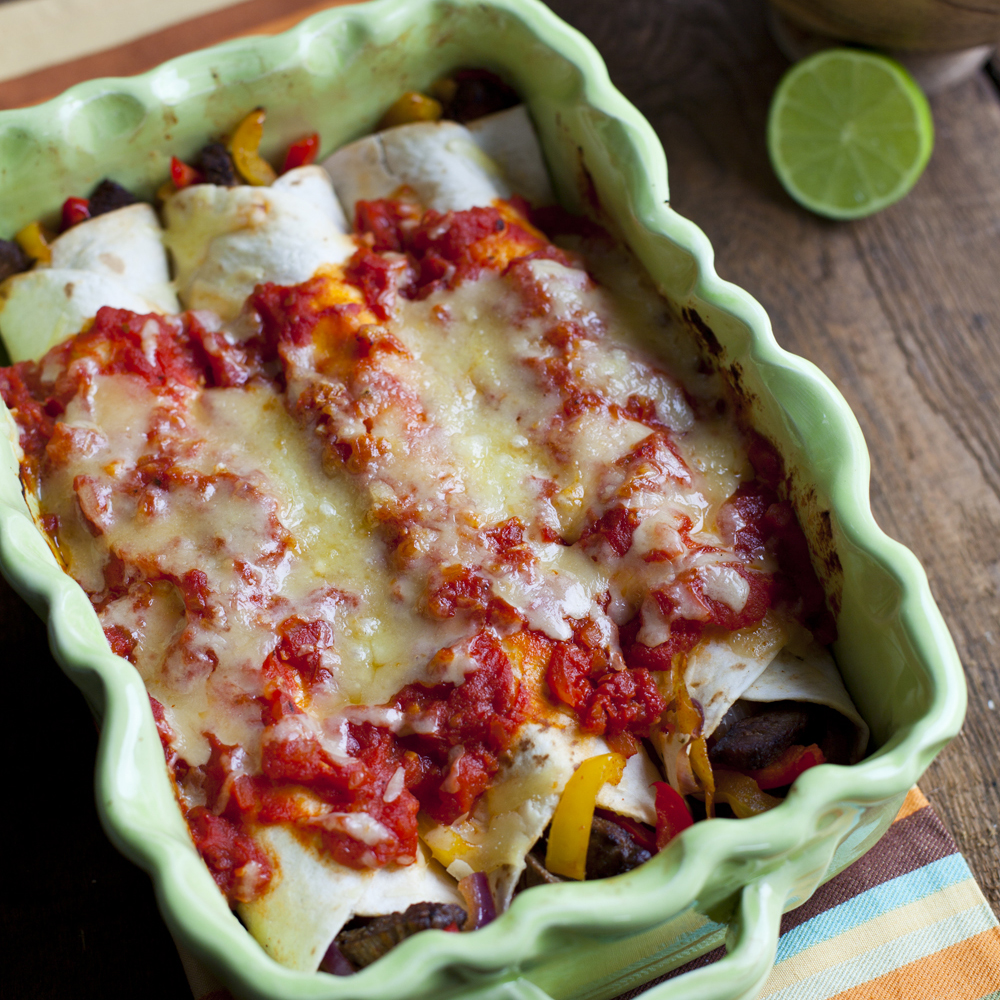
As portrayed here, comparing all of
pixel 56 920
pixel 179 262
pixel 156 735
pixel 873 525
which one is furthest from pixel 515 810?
pixel 179 262

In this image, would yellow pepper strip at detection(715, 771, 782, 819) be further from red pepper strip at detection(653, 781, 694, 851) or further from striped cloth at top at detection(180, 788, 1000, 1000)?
striped cloth at top at detection(180, 788, 1000, 1000)

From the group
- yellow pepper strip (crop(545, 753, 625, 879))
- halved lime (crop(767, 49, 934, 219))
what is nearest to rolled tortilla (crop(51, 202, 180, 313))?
yellow pepper strip (crop(545, 753, 625, 879))

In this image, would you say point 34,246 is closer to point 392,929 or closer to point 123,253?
point 123,253

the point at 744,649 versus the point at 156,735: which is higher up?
the point at 156,735

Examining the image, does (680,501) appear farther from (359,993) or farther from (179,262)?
(179,262)

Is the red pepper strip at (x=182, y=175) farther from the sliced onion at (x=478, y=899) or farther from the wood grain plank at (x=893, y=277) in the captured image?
the sliced onion at (x=478, y=899)
